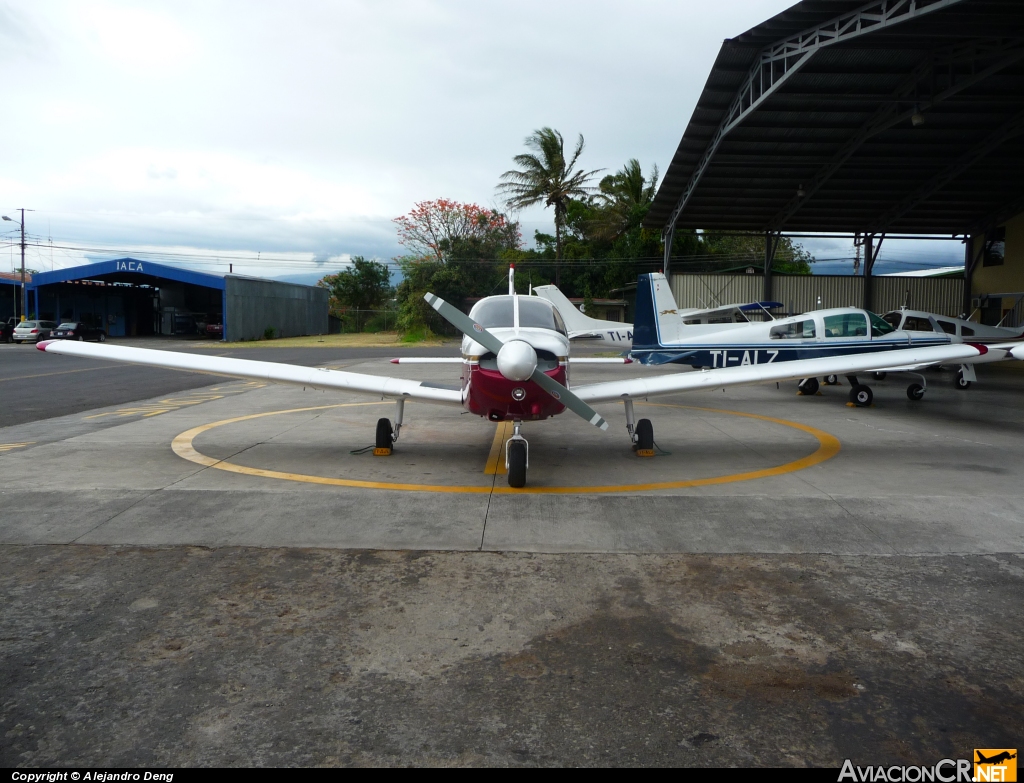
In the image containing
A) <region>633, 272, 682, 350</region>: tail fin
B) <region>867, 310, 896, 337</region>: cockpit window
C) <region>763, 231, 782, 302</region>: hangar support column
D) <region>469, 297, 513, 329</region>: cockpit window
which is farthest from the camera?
<region>763, 231, 782, 302</region>: hangar support column

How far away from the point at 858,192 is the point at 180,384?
22.7m

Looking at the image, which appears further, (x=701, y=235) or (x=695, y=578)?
(x=701, y=235)

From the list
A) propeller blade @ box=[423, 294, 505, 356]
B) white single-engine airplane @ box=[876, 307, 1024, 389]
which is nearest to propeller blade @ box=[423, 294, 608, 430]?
propeller blade @ box=[423, 294, 505, 356]

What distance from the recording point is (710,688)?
3.14 m

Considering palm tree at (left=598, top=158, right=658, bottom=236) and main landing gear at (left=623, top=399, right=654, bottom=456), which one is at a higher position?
palm tree at (left=598, top=158, right=658, bottom=236)

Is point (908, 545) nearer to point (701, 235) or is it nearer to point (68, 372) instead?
point (68, 372)

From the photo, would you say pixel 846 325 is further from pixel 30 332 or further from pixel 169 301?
pixel 169 301

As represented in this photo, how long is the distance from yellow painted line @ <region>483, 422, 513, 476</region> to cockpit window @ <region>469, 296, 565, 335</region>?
5.19 ft

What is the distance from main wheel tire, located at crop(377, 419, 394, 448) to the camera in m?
8.45

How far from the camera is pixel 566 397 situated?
667 centimetres

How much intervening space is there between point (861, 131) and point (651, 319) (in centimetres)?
1010

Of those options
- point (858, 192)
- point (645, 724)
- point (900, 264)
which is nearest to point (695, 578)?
point (645, 724)

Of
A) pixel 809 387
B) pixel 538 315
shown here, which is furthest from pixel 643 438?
pixel 809 387

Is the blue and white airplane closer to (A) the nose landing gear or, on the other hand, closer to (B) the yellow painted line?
(B) the yellow painted line
